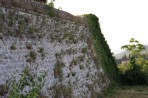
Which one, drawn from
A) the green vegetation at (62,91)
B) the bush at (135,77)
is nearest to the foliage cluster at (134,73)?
the bush at (135,77)

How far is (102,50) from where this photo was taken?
18.7 metres

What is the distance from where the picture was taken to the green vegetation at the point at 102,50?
1775 cm

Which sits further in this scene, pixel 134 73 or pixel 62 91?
pixel 134 73

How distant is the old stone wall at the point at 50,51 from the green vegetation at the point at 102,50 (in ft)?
5.16

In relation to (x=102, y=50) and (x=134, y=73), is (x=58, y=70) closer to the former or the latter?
(x=102, y=50)

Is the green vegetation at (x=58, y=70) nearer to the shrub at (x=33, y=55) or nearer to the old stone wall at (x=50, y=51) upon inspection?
the old stone wall at (x=50, y=51)

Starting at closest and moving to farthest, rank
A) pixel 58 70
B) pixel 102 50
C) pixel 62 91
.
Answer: pixel 62 91, pixel 58 70, pixel 102 50

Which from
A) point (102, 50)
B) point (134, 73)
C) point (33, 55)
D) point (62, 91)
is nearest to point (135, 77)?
point (134, 73)

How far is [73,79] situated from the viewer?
12.5 m

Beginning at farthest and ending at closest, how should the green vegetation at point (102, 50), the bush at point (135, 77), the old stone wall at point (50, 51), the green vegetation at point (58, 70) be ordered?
the bush at point (135, 77) → the green vegetation at point (102, 50) → the green vegetation at point (58, 70) → the old stone wall at point (50, 51)

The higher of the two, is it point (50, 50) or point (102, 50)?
point (102, 50)

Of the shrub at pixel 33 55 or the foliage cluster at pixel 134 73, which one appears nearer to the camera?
the shrub at pixel 33 55

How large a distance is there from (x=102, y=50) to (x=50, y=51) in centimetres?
831

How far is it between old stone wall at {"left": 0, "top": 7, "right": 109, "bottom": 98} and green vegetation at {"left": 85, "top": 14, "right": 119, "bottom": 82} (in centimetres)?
157
